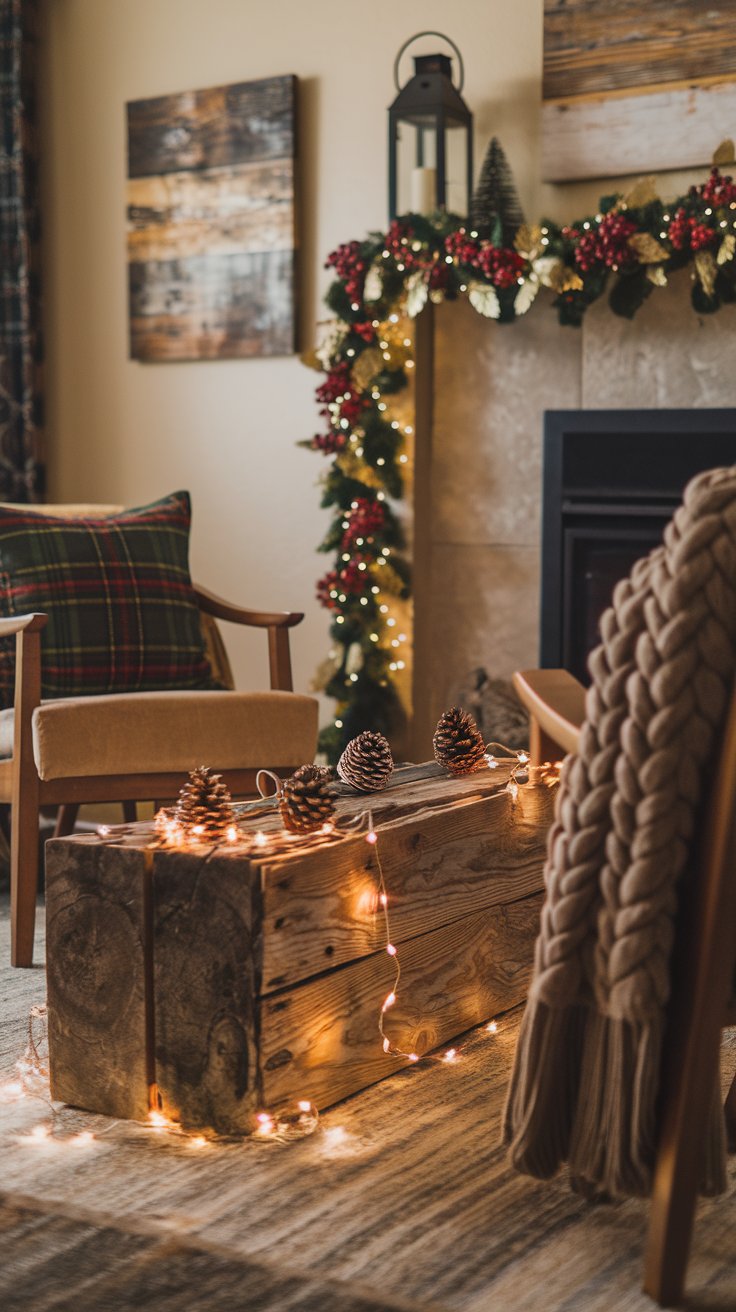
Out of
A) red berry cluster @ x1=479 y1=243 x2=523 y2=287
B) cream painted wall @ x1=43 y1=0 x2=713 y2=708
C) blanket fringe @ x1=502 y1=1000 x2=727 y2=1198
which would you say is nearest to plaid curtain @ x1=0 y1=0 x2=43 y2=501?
cream painted wall @ x1=43 y1=0 x2=713 y2=708

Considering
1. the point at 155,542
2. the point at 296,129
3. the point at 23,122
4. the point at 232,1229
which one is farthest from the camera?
the point at 23,122

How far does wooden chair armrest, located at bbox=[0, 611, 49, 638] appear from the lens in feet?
9.20

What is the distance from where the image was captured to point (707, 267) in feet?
12.0

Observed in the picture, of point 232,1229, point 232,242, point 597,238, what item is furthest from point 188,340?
point 232,1229

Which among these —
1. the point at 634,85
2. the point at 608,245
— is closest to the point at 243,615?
the point at 608,245

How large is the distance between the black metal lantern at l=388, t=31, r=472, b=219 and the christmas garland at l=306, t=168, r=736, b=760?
0.16m

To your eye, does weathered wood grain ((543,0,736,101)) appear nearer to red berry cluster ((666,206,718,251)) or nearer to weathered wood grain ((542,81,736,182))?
→ weathered wood grain ((542,81,736,182))

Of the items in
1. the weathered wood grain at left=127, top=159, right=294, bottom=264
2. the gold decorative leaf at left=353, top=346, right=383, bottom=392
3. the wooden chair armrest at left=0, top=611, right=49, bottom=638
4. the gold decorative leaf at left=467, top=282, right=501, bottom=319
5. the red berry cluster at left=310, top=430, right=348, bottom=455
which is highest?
the weathered wood grain at left=127, top=159, right=294, bottom=264

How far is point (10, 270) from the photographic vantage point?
4906mm

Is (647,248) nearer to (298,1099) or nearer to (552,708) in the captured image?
(552,708)

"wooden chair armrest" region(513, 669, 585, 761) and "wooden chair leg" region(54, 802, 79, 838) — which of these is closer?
"wooden chair armrest" region(513, 669, 585, 761)

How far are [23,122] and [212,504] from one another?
1395 millimetres

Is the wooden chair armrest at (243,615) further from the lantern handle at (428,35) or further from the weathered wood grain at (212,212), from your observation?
the lantern handle at (428,35)

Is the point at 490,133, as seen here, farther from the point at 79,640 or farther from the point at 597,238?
the point at 79,640
